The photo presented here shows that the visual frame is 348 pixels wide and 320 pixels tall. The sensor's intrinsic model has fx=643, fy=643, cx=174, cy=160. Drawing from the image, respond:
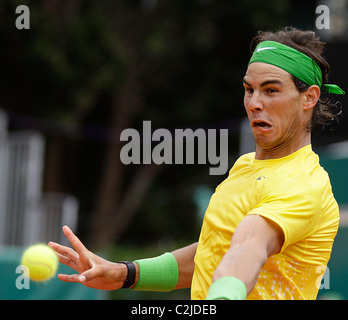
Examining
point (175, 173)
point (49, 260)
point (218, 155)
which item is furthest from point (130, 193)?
point (49, 260)

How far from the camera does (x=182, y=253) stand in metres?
3.09

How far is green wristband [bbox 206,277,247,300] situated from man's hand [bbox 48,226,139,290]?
755mm

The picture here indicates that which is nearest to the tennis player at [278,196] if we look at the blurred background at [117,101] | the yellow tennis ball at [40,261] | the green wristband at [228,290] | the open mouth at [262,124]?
the open mouth at [262,124]

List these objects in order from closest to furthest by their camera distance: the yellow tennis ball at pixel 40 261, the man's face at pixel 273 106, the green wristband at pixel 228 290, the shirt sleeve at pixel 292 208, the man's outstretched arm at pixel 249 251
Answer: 1. the green wristband at pixel 228 290
2. the man's outstretched arm at pixel 249 251
3. the shirt sleeve at pixel 292 208
4. the man's face at pixel 273 106
5. the yellow tennis ball at pixel 40 261

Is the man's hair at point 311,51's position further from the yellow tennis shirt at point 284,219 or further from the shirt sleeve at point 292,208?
the shirt sleeve at point 292,208

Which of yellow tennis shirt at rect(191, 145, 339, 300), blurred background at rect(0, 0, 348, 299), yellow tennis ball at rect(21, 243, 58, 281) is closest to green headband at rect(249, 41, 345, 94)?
yellow tennis shirt at rect(191, 145, 339, 300)

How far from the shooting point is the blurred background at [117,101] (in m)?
11.1

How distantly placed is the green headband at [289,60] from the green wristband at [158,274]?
1046 millimetres

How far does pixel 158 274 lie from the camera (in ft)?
10.0

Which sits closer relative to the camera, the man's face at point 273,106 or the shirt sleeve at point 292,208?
the shirt sleeve at point 292,208

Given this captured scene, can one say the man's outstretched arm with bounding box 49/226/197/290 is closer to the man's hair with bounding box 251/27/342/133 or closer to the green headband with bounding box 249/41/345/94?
the man's hair with bounding box 251/27/342/133

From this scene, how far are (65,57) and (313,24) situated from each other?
21.1ft

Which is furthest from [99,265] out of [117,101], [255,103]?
[117,101]
